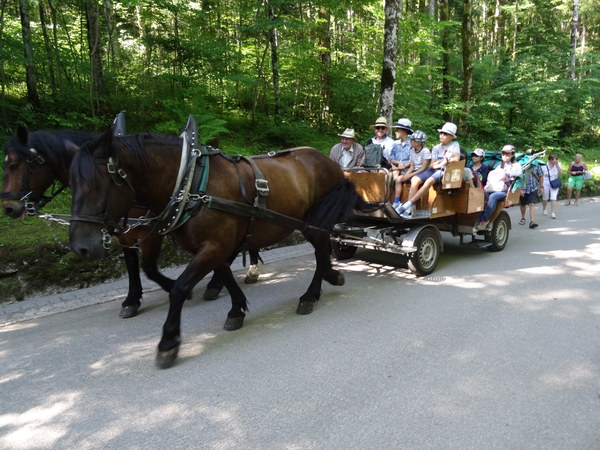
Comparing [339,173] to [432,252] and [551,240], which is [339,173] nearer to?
[432,252]

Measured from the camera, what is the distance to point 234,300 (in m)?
4.22

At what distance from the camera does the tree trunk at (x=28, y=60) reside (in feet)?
29.4

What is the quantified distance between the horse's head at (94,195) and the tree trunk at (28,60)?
7347mm

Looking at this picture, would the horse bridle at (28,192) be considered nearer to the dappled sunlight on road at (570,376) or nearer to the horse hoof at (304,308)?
the horse hoof at (304,308)

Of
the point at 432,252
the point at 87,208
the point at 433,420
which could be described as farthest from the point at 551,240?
the point at 87,208

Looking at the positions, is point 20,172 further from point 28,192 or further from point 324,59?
point 324,59

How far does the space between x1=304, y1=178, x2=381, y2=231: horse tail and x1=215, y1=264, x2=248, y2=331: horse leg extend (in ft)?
3.79

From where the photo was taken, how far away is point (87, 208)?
304 cm

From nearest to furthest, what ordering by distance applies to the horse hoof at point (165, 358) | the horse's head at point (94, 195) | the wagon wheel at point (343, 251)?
the horse's head at point (94, 195), the horse hoof at point (165, 358), the wagon wheel at point (343, 251)

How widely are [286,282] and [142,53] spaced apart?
388 inches

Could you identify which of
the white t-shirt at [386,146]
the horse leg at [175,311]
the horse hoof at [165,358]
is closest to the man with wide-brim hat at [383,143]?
the white t-shirt at [386,146]

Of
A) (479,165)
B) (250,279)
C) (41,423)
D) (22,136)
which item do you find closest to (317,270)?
(250,279)

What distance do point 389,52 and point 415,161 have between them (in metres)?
4.03

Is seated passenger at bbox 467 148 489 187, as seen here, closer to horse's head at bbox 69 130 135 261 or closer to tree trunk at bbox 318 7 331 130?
horse's head at bbox 69 130 135 261
